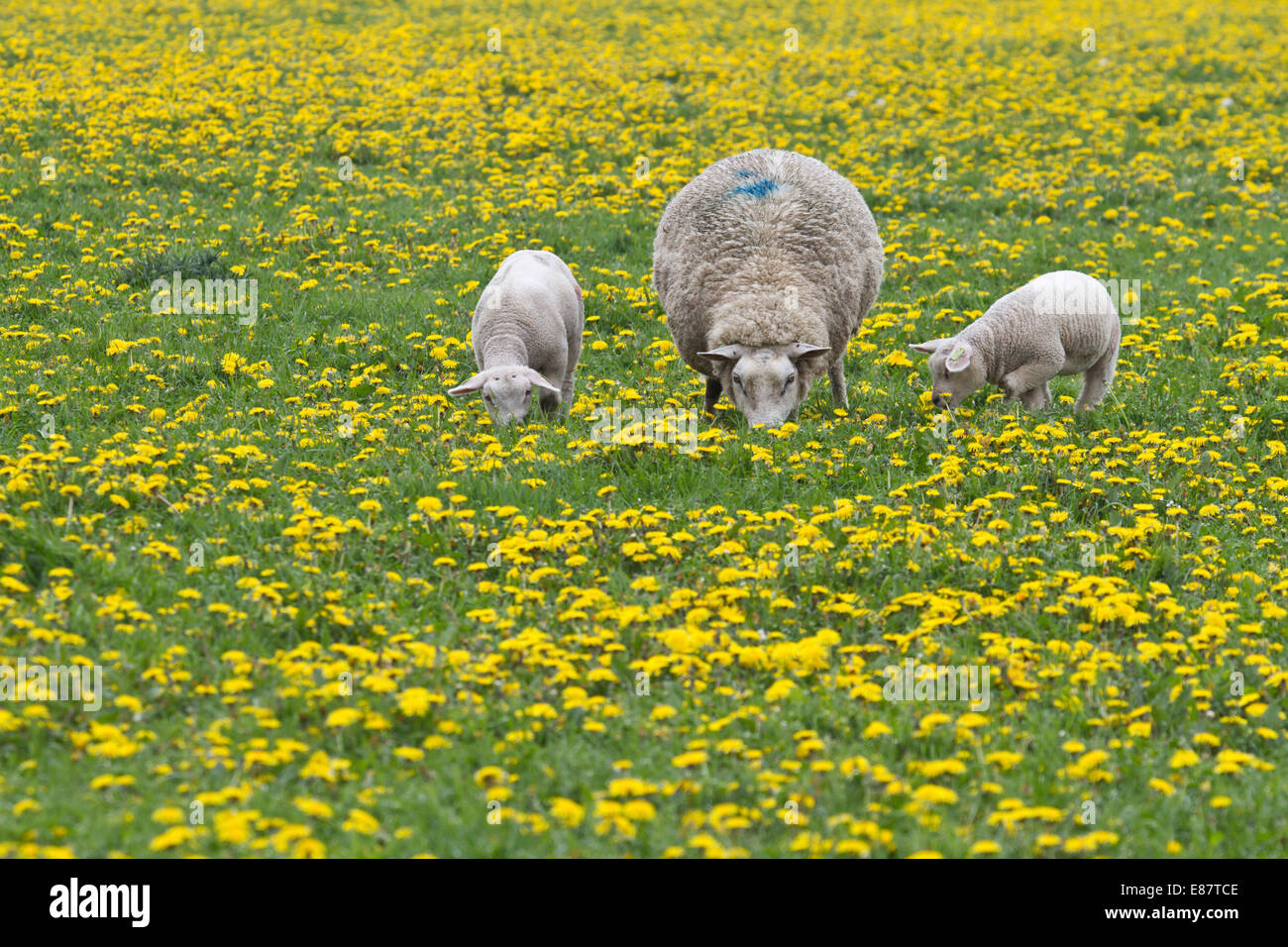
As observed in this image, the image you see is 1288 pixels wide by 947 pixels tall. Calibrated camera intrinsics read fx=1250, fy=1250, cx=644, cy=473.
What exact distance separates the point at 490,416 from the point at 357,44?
1588 centimetres

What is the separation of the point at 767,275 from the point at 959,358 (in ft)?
5.04

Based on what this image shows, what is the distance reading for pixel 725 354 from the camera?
348 inches

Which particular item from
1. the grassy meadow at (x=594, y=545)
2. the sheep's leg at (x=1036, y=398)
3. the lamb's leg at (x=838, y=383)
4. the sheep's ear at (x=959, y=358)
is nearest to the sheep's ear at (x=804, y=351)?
the grassy meadow at (x=594, y=545)

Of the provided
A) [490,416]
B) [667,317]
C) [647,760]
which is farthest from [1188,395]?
[647,760]

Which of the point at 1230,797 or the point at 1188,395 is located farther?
the point at 1188,395

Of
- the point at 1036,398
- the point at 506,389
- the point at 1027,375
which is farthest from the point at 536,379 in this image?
the point at 1036,398

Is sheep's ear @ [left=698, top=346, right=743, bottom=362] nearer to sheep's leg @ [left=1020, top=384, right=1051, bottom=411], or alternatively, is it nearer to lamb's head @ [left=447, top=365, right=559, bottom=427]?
lamb's head @ [left=447, top=365, right=559, bottom=427]

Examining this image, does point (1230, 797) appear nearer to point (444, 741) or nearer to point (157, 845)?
point (444, 741)

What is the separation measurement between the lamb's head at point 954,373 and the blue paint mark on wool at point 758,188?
171 cm

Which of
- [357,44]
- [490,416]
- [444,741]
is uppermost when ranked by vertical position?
[357,44]

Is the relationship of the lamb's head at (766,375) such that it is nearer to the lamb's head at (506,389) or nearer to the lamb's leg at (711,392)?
the lamb's leg at (711,392)

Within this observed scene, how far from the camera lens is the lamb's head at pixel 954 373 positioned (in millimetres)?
9211

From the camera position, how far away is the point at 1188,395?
375 inches

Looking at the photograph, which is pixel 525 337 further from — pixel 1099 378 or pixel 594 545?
pixel 1099 378
